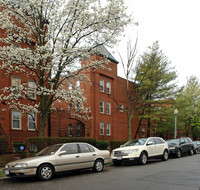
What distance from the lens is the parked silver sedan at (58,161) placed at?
9.08 m

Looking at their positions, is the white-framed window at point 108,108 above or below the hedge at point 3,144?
above

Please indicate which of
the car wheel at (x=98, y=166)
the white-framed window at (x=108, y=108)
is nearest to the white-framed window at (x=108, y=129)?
the white-framed window at (x=108, y=108)

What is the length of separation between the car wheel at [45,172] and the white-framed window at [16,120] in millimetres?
11947

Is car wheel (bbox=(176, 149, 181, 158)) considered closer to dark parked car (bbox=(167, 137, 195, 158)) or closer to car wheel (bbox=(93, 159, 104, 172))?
dark parked car (bbox=(167, 137, 195, 158))

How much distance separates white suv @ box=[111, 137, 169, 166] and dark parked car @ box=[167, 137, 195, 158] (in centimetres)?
281

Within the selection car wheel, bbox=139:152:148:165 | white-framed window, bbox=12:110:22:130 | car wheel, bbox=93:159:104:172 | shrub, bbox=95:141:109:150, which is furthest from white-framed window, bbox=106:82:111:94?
car wheel, bbox=93:159:104:172

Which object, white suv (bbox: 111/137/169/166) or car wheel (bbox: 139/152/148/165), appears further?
car wheel (bbox: 139/152/148/165)

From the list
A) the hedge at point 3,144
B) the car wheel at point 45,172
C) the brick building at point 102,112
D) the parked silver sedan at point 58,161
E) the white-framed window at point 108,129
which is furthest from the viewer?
the white-framed window at point 108,129

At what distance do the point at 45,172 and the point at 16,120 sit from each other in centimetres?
1238

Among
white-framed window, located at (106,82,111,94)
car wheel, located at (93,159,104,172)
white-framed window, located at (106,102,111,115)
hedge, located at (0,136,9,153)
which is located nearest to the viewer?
car wheel, located at (93,159,104,172)

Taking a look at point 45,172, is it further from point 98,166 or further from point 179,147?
point 179,147

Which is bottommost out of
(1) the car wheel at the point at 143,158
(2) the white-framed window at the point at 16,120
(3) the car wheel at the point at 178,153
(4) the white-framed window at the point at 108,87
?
(3) the car wheel at the point at 178,153

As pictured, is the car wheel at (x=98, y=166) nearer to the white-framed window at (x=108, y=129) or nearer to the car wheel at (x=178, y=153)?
the car wheel at (x=178, y=153)

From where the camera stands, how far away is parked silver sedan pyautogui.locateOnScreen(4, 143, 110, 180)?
9.08m
